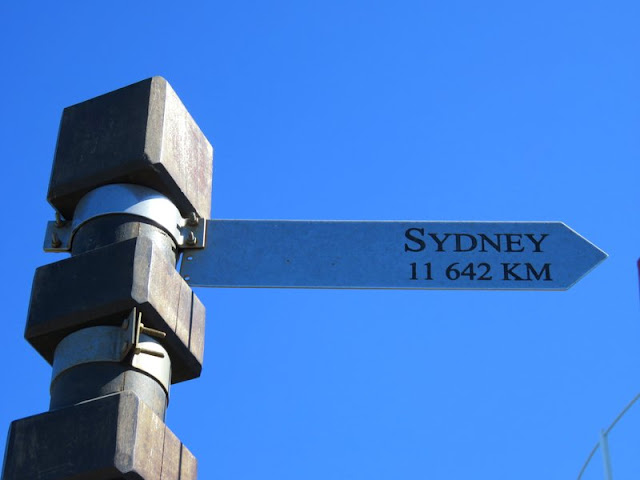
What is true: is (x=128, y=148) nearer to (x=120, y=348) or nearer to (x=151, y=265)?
(x=151, y=265)

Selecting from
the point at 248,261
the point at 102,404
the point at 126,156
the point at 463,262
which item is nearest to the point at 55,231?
the point at 126,156

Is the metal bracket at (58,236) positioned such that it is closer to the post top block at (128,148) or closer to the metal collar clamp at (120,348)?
the post top block at (128,148)

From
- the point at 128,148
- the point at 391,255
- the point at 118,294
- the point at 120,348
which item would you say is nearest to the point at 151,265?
the point at 118,294

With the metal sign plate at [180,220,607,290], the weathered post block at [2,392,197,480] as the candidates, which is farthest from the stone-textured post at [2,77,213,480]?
the metal sign plate at [180,220,607,290]

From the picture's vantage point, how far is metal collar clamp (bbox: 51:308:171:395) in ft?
10.4

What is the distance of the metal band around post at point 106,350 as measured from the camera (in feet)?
10.4

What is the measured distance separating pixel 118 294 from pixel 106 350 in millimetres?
146

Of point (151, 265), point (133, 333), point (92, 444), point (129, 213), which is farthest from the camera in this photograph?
point (129, 213)

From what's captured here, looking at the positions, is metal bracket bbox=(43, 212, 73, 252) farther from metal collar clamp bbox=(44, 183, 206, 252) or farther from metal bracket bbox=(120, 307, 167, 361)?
A: metal bracket bbox=(120, 307, 167, 361)

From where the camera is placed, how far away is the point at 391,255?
3828mm

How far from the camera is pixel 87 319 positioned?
3.24 m

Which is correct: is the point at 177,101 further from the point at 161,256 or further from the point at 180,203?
the point at 161,256

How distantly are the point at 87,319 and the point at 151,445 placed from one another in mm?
442

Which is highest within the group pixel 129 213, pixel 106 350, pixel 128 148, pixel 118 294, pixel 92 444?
A: pixel 128 148
